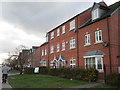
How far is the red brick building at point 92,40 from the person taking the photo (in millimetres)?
16688

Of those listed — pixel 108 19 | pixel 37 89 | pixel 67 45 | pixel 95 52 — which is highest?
pixel 108 19

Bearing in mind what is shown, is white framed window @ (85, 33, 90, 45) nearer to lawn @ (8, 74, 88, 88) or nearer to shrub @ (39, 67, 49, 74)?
lawn @ (8, 74, 88, 88)

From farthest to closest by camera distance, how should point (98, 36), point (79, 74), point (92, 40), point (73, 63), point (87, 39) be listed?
point (73, 63) < point (87, 39) < point (92, 40) < point (98, 36) < point (79, 74)

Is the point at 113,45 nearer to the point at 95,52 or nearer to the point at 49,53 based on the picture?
the point at 95,52

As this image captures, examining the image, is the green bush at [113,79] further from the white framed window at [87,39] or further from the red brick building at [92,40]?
the white framed window at [87,39]

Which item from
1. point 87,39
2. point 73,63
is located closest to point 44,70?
point 73,63

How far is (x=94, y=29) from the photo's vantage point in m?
19.0

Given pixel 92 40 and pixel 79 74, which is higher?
pixel 92 40

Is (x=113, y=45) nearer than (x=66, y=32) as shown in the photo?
Yes

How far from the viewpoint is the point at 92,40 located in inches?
756

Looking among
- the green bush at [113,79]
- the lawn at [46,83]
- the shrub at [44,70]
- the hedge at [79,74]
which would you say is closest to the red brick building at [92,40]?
the hedge at [79,74]

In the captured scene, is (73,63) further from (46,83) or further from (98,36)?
(46,83)

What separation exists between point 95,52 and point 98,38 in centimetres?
197

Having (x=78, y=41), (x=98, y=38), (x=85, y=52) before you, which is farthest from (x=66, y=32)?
(x=98, y=38)
